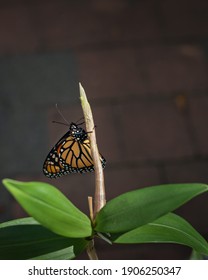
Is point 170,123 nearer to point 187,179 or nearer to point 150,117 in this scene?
point 150,117

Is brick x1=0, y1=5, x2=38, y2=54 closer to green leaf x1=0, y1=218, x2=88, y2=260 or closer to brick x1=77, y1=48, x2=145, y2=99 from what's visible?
brick x1=77, y1=48, x2=145, y2=99

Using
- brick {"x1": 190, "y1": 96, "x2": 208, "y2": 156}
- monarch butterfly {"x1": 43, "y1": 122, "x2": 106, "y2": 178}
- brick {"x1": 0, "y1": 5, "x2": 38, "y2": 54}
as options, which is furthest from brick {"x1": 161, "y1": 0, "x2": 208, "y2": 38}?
monarch butterfly {"x1": 43, "y1": 122, "x2": 106, "y2": 178}

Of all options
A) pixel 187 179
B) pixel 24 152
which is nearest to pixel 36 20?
pixel 24 152

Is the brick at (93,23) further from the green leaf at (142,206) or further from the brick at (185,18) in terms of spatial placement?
the green leaf at (142,206)

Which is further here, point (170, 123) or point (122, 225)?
point (170, 123)

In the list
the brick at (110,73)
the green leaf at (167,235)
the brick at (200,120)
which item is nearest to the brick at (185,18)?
the brick at (110,73)

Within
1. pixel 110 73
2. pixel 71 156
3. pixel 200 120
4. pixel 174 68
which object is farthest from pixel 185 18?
pixel 71 156
